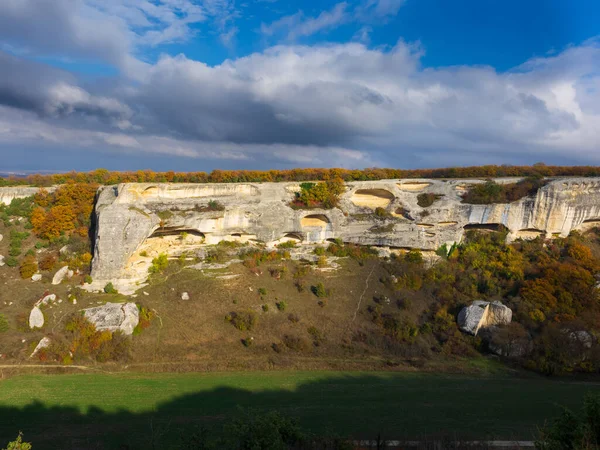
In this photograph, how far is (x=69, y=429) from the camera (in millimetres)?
13500

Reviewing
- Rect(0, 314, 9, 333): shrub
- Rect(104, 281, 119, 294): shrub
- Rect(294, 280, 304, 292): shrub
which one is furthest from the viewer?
Rect(294, 280, 304, 292): shrub

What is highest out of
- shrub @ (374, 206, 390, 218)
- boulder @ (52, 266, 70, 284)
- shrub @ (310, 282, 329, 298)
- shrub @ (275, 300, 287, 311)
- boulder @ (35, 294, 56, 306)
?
shrub @ (374, 206, 390, 218)

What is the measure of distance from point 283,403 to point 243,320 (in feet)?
26.1

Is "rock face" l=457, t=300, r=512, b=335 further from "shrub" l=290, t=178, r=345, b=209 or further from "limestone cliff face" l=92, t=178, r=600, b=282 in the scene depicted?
"shrub" l=290, t=178, r=345, b=209

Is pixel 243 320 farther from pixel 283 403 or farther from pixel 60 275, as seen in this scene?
pixel 60 275

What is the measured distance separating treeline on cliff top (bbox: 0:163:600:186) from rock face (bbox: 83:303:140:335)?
1548 centimetres

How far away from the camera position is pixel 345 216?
3017cm

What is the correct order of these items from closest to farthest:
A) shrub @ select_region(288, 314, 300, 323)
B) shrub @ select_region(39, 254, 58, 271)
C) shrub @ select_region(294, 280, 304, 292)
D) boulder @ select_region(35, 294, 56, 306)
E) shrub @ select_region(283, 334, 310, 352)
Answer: shrub @ select_region(283, 334, 310, 352) → boulder @ select_region(35, 294, 56, 306) → shrub @ select_region(288, 314, 300, 323) → shrub @ select_region(294, 280, 304, 292) → shrub @ select_region(39, 254, 58, 271)

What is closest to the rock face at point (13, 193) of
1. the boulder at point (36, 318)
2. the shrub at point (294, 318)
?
the boulder at point (36, 318)

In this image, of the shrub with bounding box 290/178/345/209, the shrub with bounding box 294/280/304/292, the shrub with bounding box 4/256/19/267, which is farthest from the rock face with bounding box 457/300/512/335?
the shrub with bounding box 4/256/19/267

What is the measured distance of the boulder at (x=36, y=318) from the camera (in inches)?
843

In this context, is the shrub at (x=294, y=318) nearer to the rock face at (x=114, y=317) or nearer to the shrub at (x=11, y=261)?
the rock face at (x=114, y=317)

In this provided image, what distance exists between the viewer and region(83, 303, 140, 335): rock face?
2145 cm

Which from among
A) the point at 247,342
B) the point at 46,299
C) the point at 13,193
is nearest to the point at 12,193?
the point at 13,193
